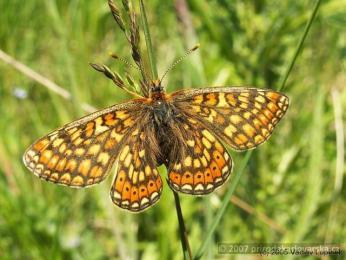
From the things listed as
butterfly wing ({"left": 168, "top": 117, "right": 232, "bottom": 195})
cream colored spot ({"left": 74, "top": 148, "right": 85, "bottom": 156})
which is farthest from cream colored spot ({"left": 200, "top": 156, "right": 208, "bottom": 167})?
cream colored spot ({"left": 74, "top": 148, "right": 85, "bottom": 156})

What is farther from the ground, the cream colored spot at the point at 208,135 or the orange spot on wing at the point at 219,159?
the cream colored spot at the point at 208,135

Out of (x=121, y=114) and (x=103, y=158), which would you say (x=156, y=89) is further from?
(x=103, y=158)

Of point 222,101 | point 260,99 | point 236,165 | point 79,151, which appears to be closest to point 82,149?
point 79,151

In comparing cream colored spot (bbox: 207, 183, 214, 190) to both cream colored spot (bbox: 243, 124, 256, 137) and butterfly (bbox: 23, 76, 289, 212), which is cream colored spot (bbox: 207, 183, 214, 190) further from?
cream colored spot (bbox: 243, 124, 256, 137)

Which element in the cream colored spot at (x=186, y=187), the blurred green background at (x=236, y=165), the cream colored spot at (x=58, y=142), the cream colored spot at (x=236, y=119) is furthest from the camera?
the blurred green background at (x=236, y=165)

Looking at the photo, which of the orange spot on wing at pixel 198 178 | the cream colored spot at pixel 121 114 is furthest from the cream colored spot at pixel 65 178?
the orange spot on wing at pixel 198 178

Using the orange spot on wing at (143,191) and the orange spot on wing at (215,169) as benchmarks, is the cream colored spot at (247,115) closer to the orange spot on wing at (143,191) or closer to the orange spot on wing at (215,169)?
the orange spot on wing at (215,169)

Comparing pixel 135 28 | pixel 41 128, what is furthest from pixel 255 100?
pixel 41 128

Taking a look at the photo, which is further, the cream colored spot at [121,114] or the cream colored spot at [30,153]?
the cream colored spot at [121,114]
